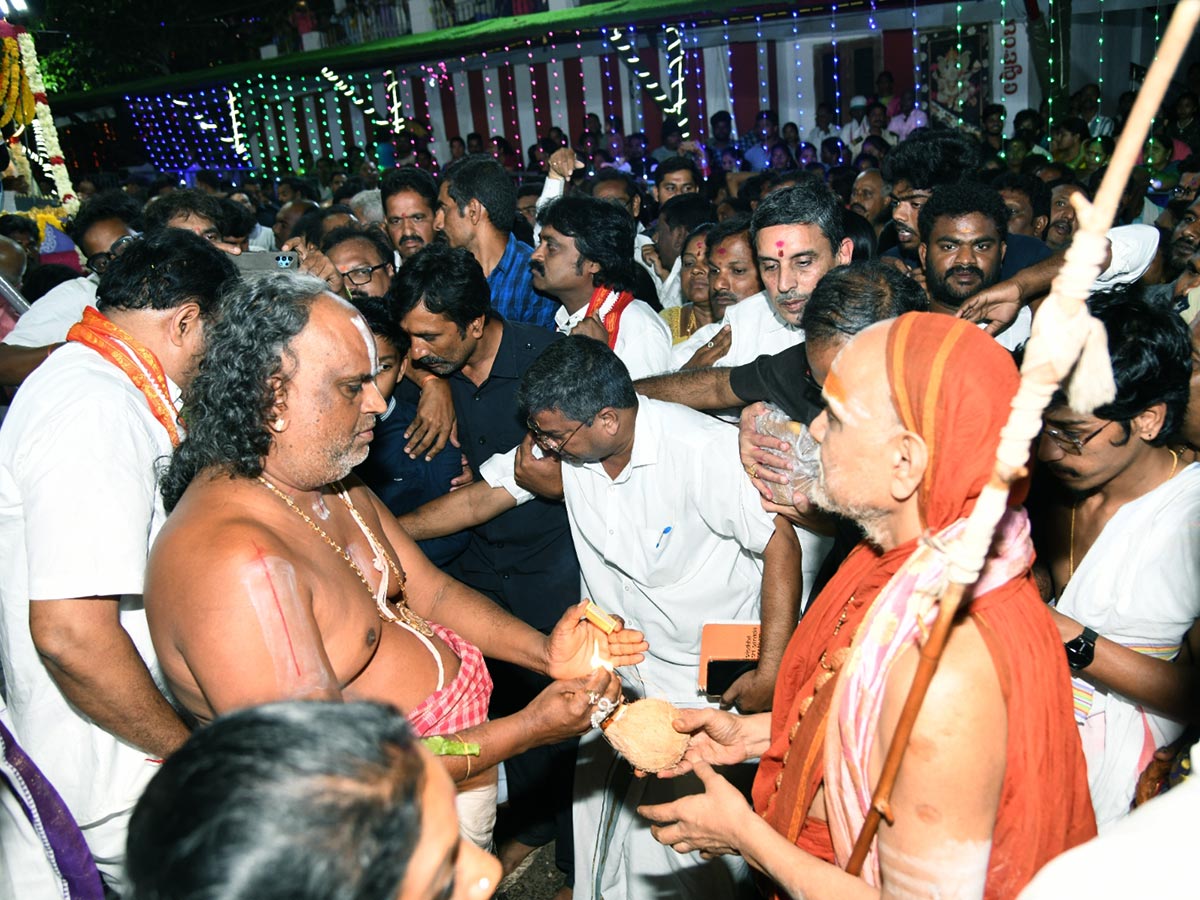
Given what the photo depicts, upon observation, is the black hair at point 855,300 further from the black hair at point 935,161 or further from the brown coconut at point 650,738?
the black hair at point 935,161

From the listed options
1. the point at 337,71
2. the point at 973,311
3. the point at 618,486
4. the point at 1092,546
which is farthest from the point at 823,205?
the point at 337,71

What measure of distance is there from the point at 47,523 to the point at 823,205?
3231 mm

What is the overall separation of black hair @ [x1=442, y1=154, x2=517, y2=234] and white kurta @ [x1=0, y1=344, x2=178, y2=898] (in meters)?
3.01

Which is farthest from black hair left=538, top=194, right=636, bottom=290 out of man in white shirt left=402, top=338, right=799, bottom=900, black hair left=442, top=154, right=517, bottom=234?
man in white shirt left=402, top=338, right=799, bottom=900

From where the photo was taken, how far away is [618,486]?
3354mm

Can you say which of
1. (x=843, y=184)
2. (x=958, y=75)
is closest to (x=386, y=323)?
(x=843, y=184)

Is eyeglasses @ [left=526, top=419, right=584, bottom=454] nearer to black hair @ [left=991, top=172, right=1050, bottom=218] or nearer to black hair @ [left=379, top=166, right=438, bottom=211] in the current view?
black hair @ [left=379, top=166, right=438, bottom=211]

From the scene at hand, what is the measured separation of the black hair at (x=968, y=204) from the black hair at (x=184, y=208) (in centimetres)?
370

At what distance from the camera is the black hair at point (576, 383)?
3.12 meters

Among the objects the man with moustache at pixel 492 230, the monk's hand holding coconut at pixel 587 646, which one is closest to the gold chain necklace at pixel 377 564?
the monk's hand holding coconut at pixel 587 646

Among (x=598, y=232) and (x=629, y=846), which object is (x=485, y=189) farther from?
(x=629, y=846)

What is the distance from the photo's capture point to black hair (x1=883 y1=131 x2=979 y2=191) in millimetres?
5734

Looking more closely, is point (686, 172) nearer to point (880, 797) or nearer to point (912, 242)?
point (912, 242)

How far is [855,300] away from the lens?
9.91ft
